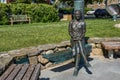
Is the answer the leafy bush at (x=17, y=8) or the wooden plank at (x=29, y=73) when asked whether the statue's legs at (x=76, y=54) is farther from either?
the leafy bush at (x=17, y=8)

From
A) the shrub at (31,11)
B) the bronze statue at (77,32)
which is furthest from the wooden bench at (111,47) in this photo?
the shrub at (31,11)

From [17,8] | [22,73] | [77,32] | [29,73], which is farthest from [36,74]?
[17,8]

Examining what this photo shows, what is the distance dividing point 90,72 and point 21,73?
9.05 feet

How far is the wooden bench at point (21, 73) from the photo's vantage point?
5.70 meters

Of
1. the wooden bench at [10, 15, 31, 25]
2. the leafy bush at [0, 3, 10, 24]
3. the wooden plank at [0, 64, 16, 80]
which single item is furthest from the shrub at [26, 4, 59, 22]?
the wooden plank at [0, 64, 16, 80]

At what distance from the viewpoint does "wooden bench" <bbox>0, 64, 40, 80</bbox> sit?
5.70 meters

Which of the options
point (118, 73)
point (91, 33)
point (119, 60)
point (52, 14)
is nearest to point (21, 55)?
point (118, 73)

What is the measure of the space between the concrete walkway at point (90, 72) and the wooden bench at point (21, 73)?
4.69ft

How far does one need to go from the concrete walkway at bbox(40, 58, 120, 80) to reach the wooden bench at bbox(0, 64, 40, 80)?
4.69 feet

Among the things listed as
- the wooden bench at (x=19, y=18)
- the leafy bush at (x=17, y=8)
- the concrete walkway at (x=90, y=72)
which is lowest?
the concrete walkway at (x=90, y=72)

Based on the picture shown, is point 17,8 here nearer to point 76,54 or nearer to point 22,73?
point 76,54

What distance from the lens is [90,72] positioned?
8234 millimetres

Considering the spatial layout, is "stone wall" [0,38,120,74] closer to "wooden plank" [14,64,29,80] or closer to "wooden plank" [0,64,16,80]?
"wooden plank" [0,64,16,80]

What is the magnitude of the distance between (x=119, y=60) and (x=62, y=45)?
6.25ft
